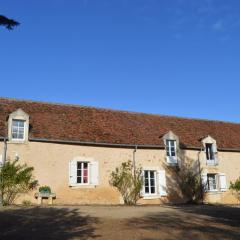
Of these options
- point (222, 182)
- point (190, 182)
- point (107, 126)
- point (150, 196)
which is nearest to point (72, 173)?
point (107, 126)

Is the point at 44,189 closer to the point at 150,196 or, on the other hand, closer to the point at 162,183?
the point at 150,196

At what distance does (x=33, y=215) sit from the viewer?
46.9ft

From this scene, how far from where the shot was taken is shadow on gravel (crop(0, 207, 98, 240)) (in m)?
10.5

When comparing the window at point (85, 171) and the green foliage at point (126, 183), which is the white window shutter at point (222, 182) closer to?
the green foliage at point (126, 183)

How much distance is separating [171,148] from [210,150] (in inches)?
128

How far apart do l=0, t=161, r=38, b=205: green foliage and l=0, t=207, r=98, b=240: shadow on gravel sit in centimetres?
512

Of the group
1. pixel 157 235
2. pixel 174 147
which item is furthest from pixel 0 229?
pixel 174 147

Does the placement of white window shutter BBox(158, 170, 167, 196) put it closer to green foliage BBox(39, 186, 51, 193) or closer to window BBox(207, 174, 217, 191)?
window BBox(207, 174, 217, 191)

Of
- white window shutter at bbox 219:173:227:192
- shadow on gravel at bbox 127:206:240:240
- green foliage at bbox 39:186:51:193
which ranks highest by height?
white window shutter at bbox 219:173:227:192

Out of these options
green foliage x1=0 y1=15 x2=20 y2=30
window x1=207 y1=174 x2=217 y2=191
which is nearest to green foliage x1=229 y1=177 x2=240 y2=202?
window x1=207 y1=174 x2=217 y2=191

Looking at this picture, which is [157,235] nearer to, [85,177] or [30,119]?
[85,177]

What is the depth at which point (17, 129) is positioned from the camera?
20828 mm

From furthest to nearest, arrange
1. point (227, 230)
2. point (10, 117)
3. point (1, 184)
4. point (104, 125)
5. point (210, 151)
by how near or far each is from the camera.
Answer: point (210, 151), point (104, 125), point (10, 117), point (1, 184), point (227, 230)

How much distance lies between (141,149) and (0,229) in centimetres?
1360
